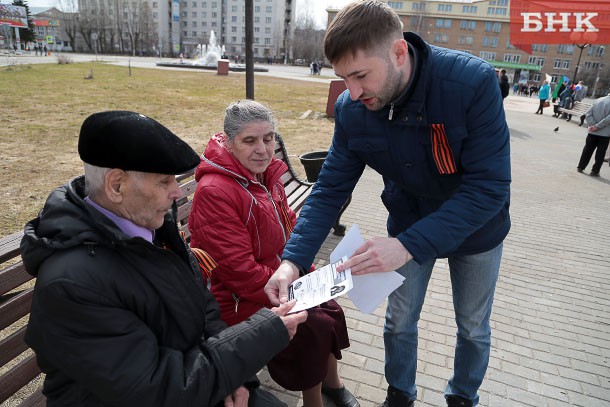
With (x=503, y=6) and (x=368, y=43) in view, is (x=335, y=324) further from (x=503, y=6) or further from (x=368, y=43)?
(x=503, y=6)

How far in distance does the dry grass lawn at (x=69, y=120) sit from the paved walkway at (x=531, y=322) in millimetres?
3703

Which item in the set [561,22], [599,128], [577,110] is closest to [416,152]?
[599,128]

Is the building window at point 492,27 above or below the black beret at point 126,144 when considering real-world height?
above

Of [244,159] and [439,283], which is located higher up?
[244,159]

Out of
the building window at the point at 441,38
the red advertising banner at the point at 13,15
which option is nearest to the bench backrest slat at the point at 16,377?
the red advertising banner at the point at 13,15

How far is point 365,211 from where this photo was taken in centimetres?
601

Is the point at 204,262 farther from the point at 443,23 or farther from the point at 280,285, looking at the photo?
the point at 443,23

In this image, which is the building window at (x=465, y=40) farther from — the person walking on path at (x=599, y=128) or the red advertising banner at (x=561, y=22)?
the person walking on path at (x=599, y=128)

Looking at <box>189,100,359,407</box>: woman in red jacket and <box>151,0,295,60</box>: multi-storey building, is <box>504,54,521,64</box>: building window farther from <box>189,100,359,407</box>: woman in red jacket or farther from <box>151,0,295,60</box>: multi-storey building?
→ <box>189,100,359,407</box>: woman in red jacket

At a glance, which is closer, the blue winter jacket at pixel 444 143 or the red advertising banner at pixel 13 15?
the blue winter jacket at pixel 444 143

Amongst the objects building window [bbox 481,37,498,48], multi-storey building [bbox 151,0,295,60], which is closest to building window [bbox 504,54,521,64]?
building window [bbox 481,37,498,48]

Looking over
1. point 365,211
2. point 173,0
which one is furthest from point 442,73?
point 173,0

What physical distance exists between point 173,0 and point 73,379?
98768mm

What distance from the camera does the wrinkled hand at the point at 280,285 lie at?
190 centimetres
